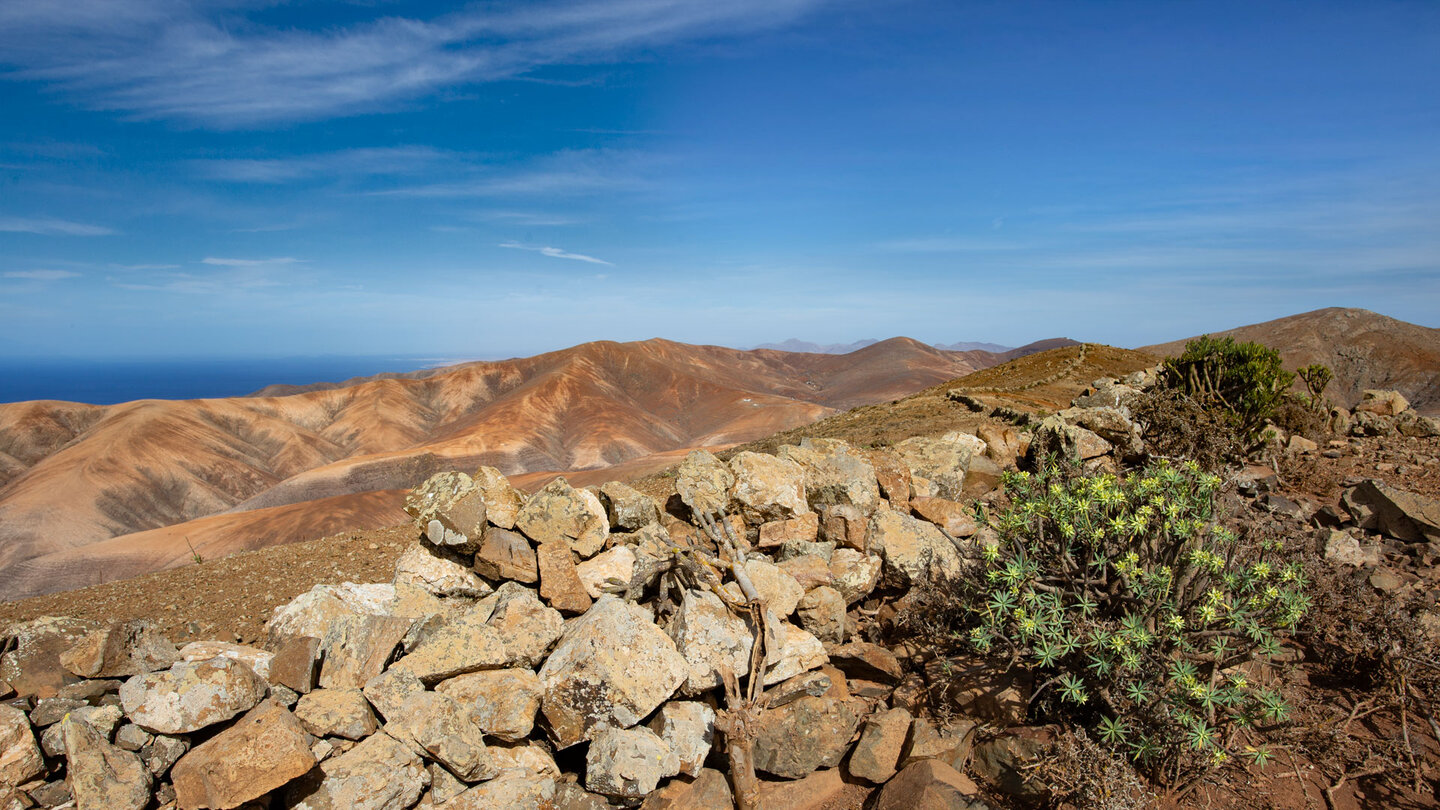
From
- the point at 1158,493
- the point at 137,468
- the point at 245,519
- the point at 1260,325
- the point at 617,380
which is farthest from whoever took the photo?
the point at 617,380

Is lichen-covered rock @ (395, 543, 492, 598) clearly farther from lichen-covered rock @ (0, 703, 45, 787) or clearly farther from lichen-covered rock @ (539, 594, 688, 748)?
lichen-covered rock @ (0, 703, 45, 787)

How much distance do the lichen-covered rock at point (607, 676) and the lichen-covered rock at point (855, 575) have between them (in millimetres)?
1811

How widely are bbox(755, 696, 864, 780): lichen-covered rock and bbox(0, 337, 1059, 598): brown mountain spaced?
3323 centimetres

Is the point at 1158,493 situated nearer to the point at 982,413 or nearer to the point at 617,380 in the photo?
the point at 982,413

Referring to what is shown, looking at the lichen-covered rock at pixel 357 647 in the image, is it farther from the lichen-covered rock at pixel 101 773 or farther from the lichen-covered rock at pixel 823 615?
the lichen-covered rock at pixel 823 615

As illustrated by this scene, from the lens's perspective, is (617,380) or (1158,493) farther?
(617,380)

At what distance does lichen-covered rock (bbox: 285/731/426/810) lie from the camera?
403cm

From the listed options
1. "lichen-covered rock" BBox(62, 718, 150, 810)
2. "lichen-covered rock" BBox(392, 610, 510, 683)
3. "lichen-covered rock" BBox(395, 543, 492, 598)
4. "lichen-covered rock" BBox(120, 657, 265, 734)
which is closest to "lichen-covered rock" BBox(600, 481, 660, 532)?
"lichen-covered rock" BBox(395, 543, 492, 598)

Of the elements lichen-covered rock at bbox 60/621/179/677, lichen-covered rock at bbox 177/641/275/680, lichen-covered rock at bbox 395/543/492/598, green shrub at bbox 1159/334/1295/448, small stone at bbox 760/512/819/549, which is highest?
green shrub at bbox 1159/334/1295/448

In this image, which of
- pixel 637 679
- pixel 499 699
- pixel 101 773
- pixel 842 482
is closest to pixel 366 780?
pixel 499 699

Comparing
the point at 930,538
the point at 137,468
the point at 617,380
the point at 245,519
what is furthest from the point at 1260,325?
the point at 137,468

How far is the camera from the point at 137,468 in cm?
6028

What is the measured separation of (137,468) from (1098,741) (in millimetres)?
80552

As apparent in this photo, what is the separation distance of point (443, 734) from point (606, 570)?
5.84ft
